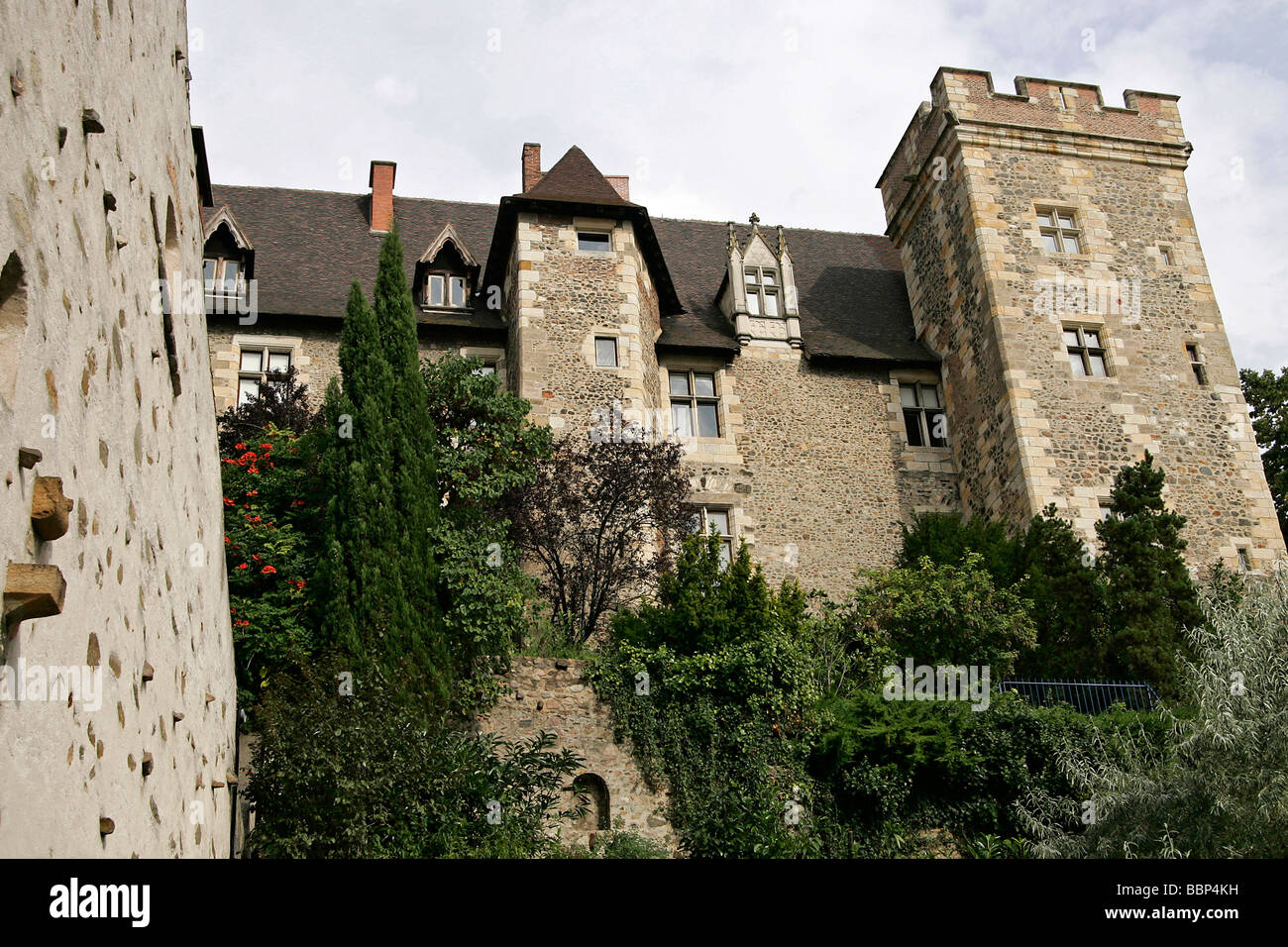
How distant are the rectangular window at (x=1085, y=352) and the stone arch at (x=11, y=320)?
748 inches

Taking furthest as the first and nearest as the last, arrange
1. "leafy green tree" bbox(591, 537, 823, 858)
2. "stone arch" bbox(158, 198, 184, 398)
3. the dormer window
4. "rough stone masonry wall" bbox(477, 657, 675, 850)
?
the dormer window → "rough stone masonry wall" bbox(477, 657, 675, 850) → "leafy green tree" bbox(591, 537, 823, 858) → "stone arch" bbox(158, 198, 184, 398)

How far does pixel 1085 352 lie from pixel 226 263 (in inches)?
581

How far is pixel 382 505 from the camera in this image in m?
13.5

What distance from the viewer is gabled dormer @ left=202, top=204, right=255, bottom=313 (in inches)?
746

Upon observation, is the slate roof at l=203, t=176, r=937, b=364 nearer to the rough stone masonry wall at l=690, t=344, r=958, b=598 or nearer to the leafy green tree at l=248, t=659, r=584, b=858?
the rough stone masonry wall at l=690, t=344, r=958, b=598

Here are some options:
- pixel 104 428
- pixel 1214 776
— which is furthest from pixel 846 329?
pixel 104 428

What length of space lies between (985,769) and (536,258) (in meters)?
10.9

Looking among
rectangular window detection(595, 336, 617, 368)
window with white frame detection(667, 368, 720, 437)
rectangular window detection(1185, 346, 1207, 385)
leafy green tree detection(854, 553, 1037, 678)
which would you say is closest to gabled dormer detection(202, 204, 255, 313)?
rectangular window detection(595, 336, 617, 368)

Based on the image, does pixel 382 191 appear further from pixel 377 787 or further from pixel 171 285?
pixel 171 285

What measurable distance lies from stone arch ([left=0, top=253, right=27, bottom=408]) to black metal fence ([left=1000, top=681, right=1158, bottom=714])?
1333 cm

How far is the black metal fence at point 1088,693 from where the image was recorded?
1439cm
